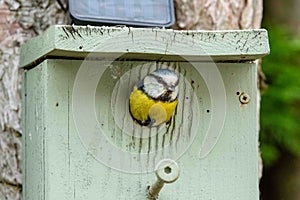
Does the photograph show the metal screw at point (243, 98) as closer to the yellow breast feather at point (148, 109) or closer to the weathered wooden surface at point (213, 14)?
the yellow breast feather at point (148, 109)

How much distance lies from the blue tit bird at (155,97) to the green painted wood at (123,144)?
0.15ft

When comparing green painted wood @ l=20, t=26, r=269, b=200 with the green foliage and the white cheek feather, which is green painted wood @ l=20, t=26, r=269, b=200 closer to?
the white cheek feather

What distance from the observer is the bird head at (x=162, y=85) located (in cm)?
139

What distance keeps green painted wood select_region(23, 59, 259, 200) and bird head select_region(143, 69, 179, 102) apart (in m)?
0.07

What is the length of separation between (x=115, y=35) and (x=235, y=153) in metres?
0.36

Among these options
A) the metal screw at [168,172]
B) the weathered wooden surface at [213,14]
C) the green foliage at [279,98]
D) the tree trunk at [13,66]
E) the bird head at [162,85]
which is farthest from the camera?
the green foliage at [279,98]

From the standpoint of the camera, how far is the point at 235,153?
154cm

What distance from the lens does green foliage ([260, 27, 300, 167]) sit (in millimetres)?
2727

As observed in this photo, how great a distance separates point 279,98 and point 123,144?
136 centimetres

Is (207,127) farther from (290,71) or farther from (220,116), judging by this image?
(290,71)

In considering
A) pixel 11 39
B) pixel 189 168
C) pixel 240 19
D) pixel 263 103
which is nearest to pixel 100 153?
pixel 189 168

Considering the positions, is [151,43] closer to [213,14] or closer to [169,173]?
[169,173]

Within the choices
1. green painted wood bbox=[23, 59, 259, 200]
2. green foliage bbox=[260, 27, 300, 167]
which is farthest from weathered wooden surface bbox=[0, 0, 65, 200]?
green foliage bbox=[260, 27, 300, 167]

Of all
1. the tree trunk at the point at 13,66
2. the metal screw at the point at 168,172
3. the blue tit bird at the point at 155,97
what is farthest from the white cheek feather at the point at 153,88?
the tree trunk at the point at 13,66
